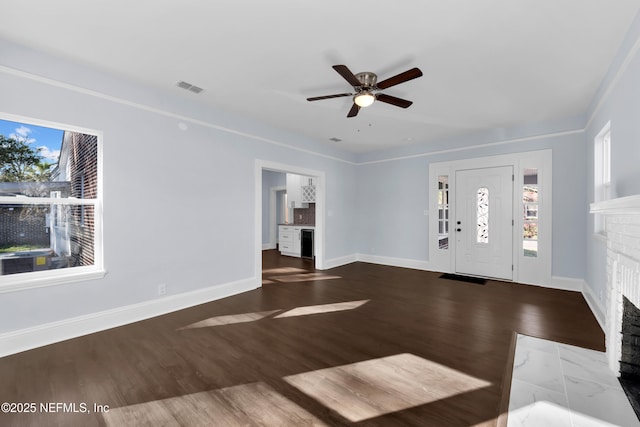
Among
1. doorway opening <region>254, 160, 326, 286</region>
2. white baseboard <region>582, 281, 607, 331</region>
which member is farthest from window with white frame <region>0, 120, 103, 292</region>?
white baseboard <region>582, 281, 607, 331</region>

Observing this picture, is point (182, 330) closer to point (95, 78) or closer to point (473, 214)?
Result: point (95, 78)

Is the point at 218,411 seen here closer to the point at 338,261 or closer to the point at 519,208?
the point at 338,261

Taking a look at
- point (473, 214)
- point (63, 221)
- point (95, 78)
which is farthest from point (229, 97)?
point (473, 214)

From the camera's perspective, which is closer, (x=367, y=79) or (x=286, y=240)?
(x=367, y=79)

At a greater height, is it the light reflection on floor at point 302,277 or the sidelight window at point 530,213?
the sidelight window at point 530,213

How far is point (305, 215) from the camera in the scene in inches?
350

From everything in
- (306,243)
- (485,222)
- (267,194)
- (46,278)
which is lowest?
(306,243)

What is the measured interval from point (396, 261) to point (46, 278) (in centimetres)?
572

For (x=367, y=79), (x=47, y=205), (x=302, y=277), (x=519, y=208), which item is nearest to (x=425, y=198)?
(x=519, y=208)

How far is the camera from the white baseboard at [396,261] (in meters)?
6.06

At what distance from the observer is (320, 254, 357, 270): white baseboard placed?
6.18 metres

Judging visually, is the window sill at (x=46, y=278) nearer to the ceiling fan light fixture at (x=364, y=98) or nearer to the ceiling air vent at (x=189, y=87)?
the ceiling air vent at (x=189, y=87)

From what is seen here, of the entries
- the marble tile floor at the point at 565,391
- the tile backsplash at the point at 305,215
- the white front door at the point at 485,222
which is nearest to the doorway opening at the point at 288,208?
the tile backsplash at the point at 305,215

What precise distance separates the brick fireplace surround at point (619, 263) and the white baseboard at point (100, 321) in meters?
4.19
